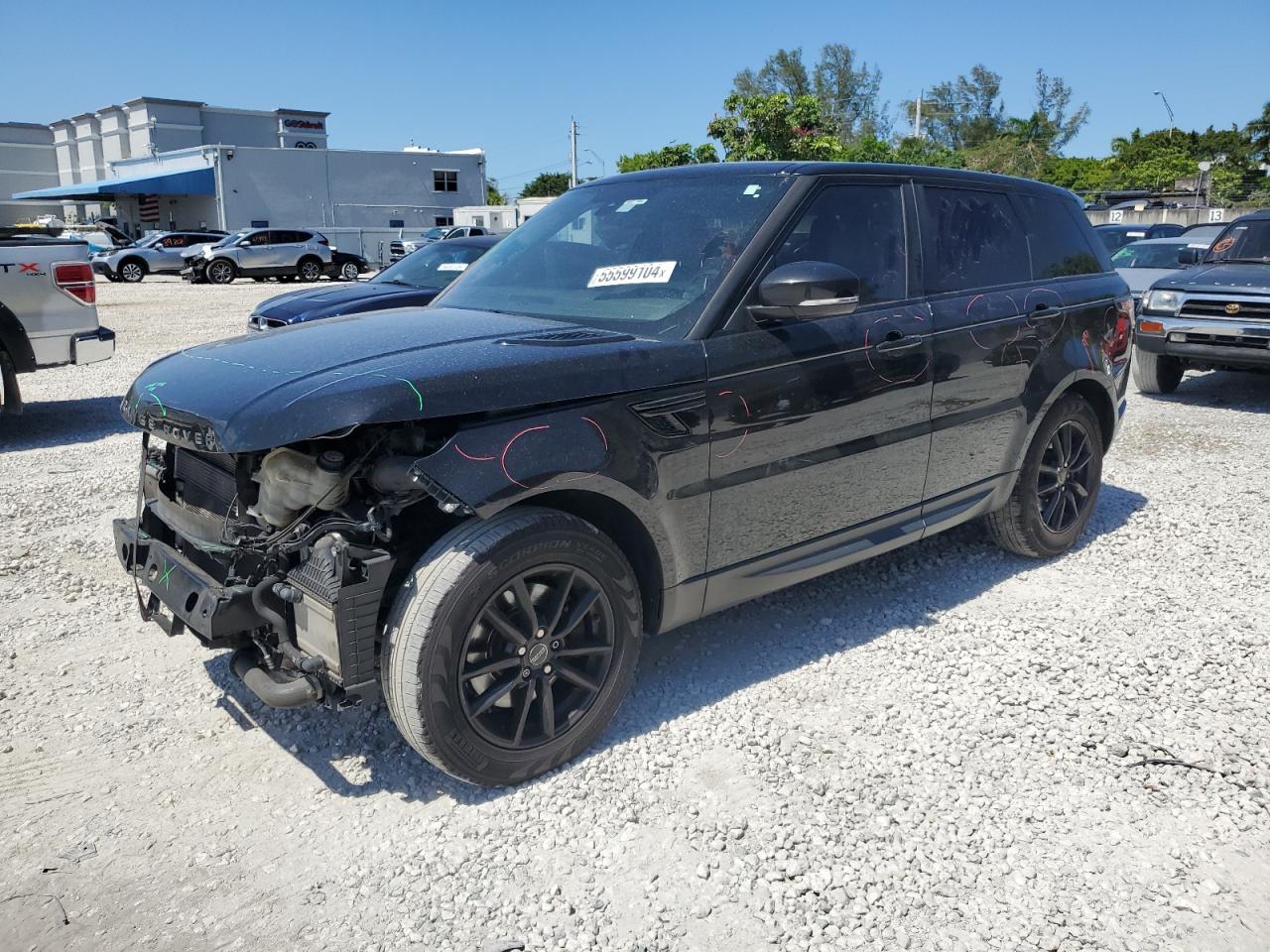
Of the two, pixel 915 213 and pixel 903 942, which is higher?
pixel 915 213

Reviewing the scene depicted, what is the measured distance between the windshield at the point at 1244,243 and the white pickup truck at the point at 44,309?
11.0 m

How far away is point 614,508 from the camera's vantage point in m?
3.23

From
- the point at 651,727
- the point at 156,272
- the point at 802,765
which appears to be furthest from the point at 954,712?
the point at 156,272

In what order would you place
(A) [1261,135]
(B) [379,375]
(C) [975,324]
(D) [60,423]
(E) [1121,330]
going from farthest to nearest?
(A) [1261,135] → (D) [60,423] → (E) [1121,330] → (C) [975,324] → (B) [379,375]

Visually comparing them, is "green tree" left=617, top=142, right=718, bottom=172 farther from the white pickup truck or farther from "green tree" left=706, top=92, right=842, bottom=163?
the white pickup truck

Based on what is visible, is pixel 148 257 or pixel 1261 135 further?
pixel 1261 135

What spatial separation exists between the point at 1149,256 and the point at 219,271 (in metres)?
24.8

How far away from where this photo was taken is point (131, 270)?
30438mm

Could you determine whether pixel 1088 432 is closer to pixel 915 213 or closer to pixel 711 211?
pixel 915 213

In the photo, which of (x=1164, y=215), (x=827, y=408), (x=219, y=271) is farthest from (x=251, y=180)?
(x=827, y=408)

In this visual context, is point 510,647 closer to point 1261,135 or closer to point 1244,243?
point 1244,243

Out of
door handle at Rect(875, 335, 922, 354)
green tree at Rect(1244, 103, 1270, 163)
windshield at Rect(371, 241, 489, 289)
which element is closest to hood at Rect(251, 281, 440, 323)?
windshield at Rect(371, 241, 489, 289)

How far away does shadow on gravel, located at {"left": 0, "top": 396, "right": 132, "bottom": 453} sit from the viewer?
316 inches

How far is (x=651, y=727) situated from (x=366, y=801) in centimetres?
101
